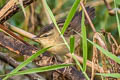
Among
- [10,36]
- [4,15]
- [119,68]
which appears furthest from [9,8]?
[119,68]

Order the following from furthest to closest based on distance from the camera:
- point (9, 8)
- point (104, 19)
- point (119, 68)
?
1. point (104, 19)
2. point (9, 8)
3. point (119, 68)

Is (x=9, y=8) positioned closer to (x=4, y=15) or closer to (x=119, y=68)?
(x=4, y=15)

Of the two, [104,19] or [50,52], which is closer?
[50,52]

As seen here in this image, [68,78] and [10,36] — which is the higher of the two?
[10,36]

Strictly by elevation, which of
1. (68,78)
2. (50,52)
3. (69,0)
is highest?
(69,0)

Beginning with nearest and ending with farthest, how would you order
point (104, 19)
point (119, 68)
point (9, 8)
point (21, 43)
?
1. point (119, 68)
2. point (9, 8)
3. point (21, 43)
4. point (104, 19)

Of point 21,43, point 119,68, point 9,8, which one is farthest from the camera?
point 21,43

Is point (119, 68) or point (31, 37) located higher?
point (31, 37)

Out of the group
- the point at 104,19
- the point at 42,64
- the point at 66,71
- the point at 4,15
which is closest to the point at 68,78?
the point at 66,71

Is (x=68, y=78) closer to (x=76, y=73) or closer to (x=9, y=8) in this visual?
(x=76, y=73)
